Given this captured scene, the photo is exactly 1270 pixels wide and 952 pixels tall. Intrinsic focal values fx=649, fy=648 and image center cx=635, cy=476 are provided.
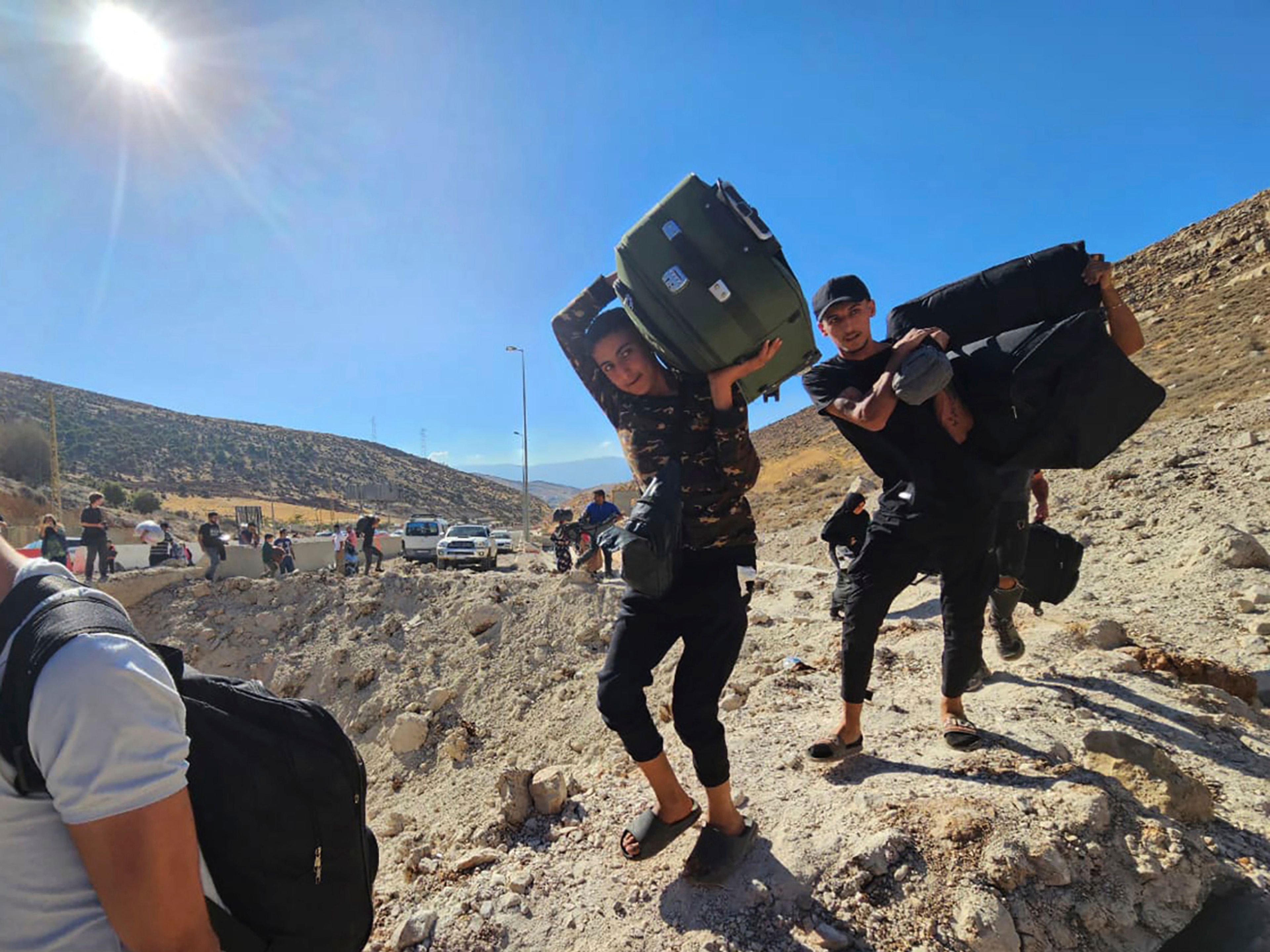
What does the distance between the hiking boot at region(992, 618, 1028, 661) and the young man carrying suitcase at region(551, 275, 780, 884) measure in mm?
2324

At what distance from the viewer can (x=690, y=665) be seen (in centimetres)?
224

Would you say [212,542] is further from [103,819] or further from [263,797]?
[103,819]

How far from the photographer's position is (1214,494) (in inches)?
271

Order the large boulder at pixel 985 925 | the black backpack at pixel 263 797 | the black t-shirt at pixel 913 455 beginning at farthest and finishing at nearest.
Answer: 1. the black t-shirt at pixel 913 455
2. the large boulder at pixel 985 925
3. the black backpack at pixel 263 797

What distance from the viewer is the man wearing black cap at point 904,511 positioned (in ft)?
8.75

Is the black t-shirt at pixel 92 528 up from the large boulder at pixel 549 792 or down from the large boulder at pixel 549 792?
up

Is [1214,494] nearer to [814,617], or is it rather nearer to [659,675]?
[814,617]

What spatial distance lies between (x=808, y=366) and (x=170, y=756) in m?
2.35

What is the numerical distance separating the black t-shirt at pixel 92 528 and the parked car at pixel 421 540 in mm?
8399

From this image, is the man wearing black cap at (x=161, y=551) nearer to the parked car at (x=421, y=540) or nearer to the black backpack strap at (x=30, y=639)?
the parked car at (x=421, y=540)

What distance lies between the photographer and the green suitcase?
226cm

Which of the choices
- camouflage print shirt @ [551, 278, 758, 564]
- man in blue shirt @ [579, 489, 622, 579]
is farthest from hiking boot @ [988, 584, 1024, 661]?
man in blue shirt @ [579, 489, 622, 579]

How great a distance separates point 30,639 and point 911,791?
2.57 meters

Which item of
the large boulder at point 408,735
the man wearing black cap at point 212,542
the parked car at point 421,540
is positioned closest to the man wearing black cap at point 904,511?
the large boulder at point 408,735
